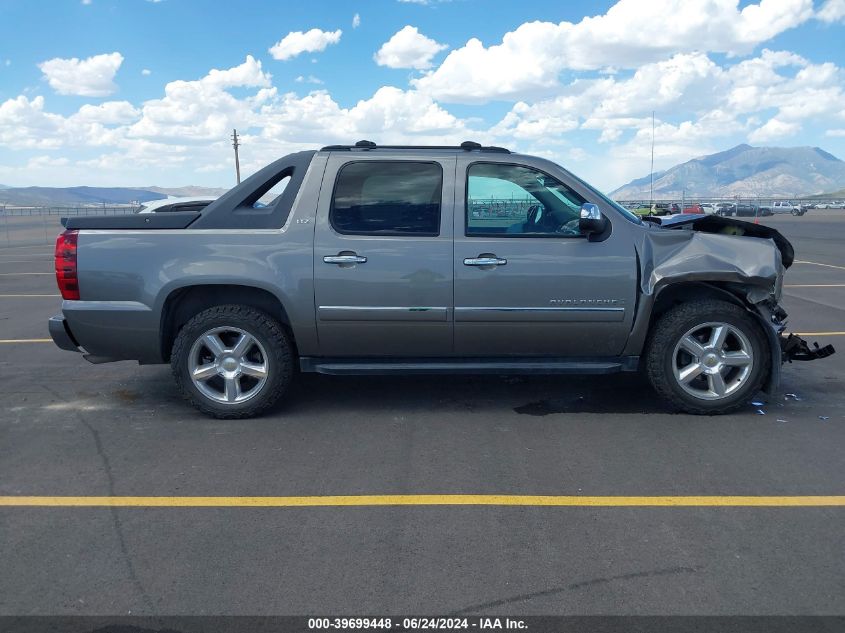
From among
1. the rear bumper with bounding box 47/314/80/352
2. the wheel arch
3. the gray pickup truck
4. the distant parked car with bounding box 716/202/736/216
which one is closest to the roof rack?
the gray pickup truck

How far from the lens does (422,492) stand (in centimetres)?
393

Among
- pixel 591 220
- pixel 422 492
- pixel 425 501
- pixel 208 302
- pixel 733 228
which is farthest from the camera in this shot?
pixel 733 228

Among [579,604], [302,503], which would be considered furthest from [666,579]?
[302,503]

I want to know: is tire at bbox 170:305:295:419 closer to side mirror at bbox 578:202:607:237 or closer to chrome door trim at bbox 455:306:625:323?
chrome door trim at bbox 455:306:625:323

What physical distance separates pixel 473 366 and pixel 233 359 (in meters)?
1.69

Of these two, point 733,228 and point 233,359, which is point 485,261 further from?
point 733,228

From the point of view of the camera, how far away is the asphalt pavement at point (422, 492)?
9.71 ft

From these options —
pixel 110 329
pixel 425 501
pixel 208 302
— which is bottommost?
pixel 425 501

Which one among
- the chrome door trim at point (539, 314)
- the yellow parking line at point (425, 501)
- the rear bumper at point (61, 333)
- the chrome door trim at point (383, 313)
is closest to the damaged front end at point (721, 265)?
the chrome door trim at point (539, 314)

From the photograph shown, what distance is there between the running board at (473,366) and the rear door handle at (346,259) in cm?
74

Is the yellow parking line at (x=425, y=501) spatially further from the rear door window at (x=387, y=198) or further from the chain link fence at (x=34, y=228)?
the chain link fence at (x=34, y=228)

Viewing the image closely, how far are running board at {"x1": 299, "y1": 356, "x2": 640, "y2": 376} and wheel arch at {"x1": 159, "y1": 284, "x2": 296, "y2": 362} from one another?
0.37 metres

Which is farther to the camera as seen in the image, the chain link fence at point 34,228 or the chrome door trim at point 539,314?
the chain link fence at point 34,228

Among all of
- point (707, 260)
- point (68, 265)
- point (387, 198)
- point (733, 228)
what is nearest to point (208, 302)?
point (68, 265)
